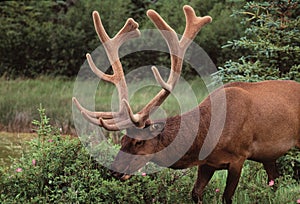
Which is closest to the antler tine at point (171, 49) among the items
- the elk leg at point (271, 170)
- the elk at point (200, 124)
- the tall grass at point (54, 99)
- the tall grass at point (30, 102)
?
the elk at point (200, 124)

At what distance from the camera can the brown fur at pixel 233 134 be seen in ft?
16.5

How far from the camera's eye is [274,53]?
22.8 ft

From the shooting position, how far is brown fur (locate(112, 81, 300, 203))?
198 inches

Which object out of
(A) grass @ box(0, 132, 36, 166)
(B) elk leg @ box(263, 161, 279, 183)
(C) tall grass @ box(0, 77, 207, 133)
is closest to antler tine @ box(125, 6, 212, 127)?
(B) elk leg @ box(263, 161, 279, 183)

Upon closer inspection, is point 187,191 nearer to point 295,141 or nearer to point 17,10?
point 295,141

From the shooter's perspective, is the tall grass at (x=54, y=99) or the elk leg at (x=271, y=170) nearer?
the elk leg at (x=271, y=170)

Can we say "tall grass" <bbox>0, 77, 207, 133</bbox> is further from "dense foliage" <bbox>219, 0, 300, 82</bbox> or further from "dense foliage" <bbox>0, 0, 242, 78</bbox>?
"dense foliage" <bbox>219, 0, 300, 82</bbox>

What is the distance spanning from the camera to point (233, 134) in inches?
207

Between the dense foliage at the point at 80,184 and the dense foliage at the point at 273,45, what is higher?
the dense foliage at the point at 273,45

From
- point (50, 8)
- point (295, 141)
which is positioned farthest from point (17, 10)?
point (295, 141)

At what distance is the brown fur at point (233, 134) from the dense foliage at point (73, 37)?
9.45m

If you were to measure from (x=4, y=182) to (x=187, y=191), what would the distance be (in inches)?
64.6

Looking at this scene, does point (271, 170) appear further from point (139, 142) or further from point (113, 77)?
point (113, 77)

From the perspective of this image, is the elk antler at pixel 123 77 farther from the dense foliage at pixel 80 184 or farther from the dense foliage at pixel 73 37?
the dense foliage at pixel 73 37
